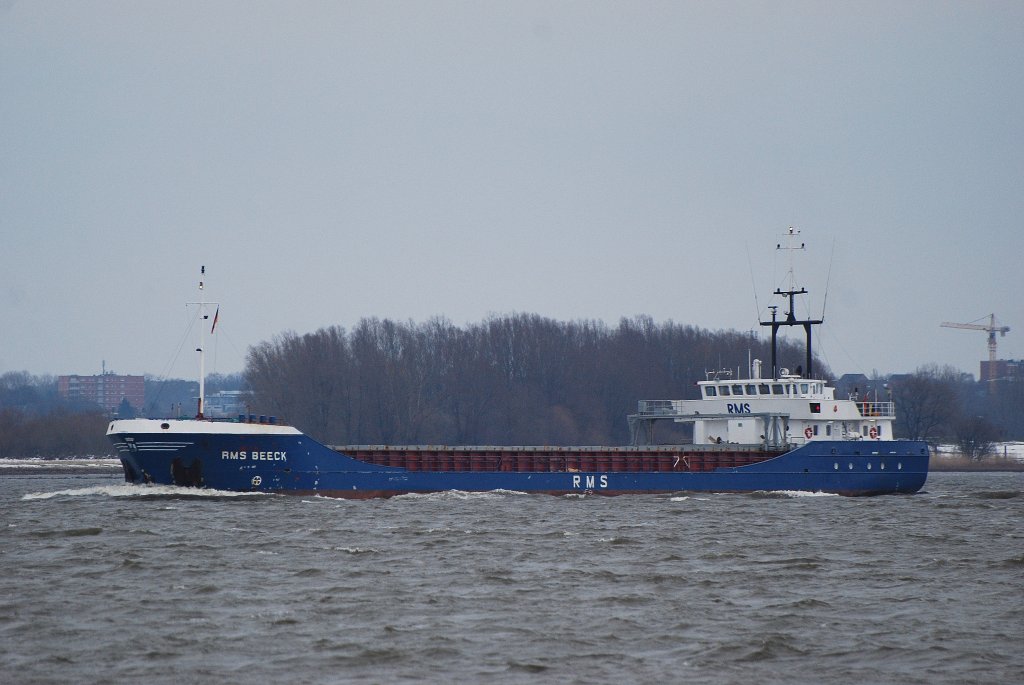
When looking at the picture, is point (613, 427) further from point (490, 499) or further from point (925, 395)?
point (490, 499)

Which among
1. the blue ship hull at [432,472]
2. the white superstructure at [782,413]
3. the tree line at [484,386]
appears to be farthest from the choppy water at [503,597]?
the tree line at [484,386]

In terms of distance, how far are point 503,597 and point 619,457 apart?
87.3ft

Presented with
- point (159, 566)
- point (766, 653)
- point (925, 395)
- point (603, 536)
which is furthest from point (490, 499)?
point (925, 395)

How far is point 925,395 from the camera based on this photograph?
111500 millimetres

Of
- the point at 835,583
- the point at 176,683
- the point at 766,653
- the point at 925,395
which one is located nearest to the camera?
the point at 176,683

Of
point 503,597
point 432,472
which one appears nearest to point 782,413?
point 432,472

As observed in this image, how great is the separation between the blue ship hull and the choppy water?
3.81 meters

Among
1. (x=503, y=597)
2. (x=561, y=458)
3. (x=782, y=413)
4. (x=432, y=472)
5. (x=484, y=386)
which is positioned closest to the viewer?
(x=503, y=597)

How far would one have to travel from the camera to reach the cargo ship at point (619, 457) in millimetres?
42594

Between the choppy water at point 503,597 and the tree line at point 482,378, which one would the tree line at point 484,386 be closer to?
the tree line at point 482,378

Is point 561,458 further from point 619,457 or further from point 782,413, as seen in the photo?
point 782,413

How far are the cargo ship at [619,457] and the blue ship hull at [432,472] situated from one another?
4cm

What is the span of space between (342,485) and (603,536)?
1446cm

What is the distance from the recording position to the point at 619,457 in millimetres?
48969
